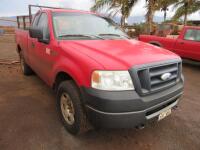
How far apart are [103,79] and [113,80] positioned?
0.12 m

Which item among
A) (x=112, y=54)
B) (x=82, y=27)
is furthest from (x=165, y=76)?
(x=82, y=27)

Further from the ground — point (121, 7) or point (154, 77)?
point (121, 7)

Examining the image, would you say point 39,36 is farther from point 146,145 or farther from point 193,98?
point 193,98

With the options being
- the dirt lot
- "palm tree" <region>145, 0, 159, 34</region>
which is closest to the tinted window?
the dirt lot

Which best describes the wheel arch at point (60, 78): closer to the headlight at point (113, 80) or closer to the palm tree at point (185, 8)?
the headlight at point (113, 80)

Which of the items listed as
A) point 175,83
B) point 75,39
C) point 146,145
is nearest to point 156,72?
point 175,83

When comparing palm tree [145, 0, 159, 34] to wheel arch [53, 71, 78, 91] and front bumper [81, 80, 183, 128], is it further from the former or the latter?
front bumper [81, 80, 183, 128]

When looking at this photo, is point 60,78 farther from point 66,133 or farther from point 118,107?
point 118,107

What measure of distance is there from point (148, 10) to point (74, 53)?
10.2 m

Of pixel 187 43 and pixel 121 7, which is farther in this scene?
pixel 121 7

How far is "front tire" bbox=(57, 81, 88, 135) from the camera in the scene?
2571mm

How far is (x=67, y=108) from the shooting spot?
2971 mm

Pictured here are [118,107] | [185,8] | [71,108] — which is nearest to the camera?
[118,107]

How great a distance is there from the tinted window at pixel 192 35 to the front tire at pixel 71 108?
609 cm
